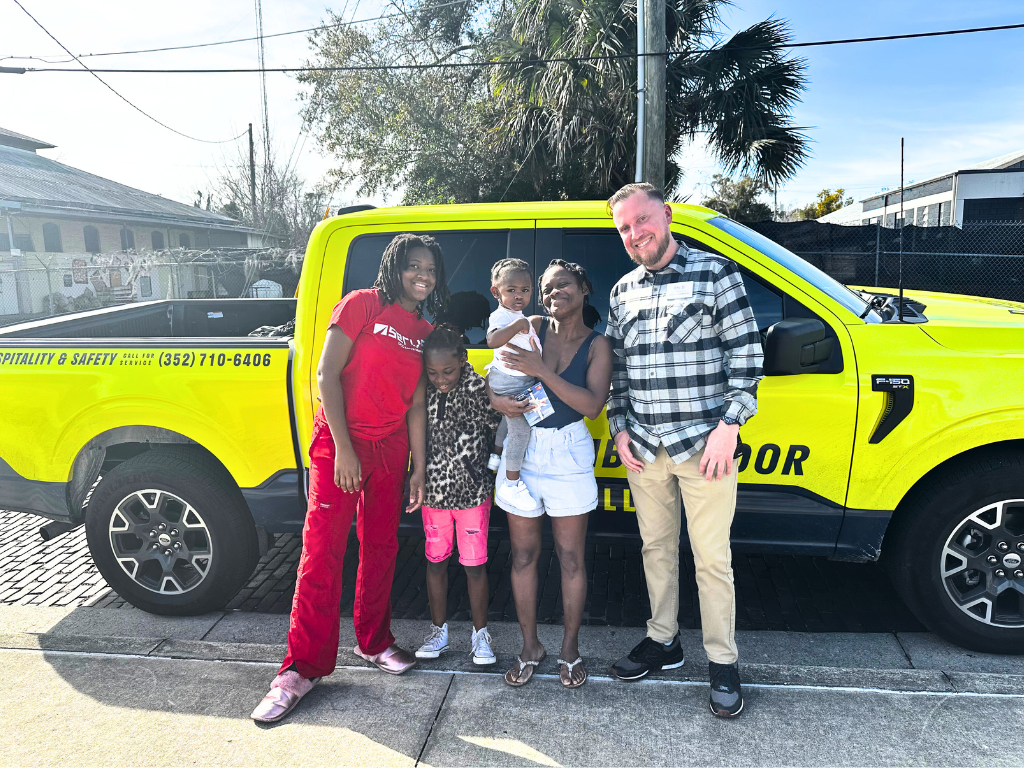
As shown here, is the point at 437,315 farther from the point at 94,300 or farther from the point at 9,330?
the point at 94,300

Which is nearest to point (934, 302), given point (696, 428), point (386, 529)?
point (696, 428)

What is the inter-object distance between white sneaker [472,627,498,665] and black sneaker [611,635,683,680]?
0.51m

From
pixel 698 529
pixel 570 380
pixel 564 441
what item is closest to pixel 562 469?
pixel 564 441

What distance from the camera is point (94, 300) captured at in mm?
20969

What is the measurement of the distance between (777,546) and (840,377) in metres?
0.78

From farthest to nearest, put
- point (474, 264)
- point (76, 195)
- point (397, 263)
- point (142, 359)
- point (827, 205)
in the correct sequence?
point (827, 205), point (76, 195), point (142, 359), point (474, 264), point (397, 263)

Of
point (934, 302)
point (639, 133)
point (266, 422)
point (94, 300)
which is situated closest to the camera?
point (266, 422)

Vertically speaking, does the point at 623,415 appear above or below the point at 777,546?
above

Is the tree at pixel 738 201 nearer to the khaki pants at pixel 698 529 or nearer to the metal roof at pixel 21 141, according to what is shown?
the khaki pants at pixel 698 529

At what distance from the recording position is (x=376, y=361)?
9.32ft

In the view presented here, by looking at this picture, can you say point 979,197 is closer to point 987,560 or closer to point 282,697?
point 987,560

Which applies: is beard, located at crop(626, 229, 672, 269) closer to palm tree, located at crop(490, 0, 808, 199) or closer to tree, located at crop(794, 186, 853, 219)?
palm tree, located at crop(490, 0, 808, 199)

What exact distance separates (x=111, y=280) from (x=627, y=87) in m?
15.6

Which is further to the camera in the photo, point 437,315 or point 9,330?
point 9,330
